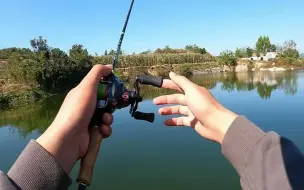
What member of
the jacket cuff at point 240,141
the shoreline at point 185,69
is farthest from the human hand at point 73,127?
the shoreline at point 185,69

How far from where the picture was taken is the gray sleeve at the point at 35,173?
0.54 metres

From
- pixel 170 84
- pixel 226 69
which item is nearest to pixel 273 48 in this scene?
pixel 226 69

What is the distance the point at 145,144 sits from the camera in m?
7.74

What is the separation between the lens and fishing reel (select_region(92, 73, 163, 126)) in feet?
3.02

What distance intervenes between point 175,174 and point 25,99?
41.5ft

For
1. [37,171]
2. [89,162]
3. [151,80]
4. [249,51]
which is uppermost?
[151,80]

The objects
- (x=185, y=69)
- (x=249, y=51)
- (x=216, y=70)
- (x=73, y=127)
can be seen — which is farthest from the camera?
(x=249, y=51)

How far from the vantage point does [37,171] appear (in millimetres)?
557

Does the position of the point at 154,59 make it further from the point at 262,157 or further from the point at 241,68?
the point at 262,157

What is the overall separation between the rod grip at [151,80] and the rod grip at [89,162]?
0.20 meters

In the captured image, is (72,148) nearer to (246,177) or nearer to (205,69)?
(246,177)

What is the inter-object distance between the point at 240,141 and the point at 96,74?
432mm

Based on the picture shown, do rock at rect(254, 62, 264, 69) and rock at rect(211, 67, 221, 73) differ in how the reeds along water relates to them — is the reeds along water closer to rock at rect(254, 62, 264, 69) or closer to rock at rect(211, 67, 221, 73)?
rock at rect(211, 67, 221, 73)

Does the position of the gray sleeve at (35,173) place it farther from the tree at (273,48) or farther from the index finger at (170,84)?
the tree at (273,48)
